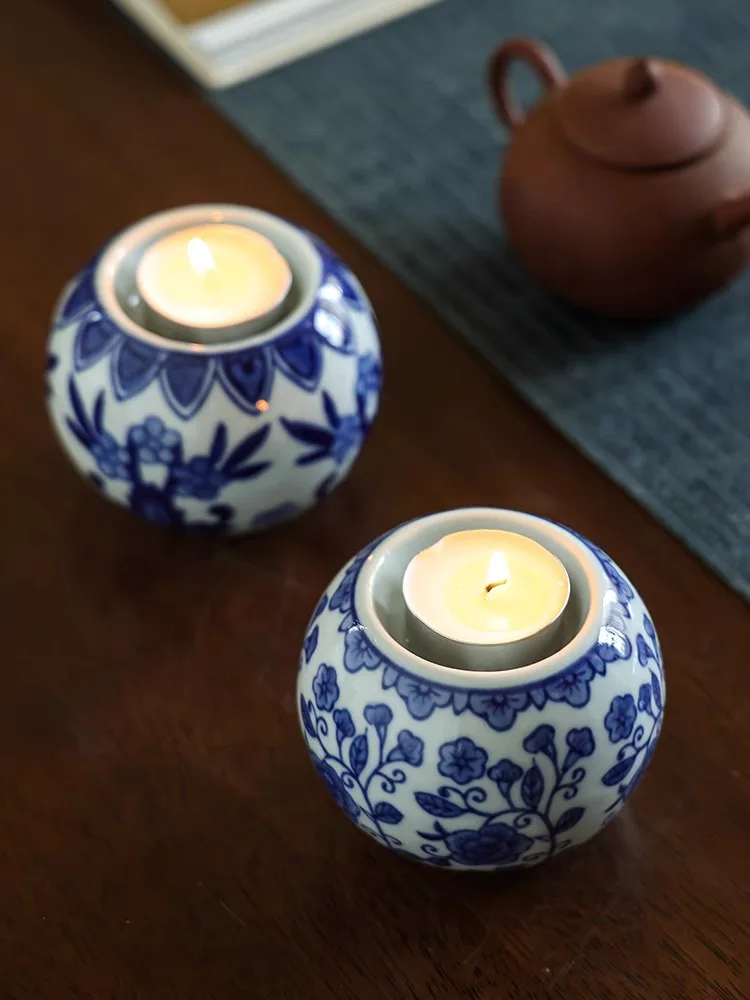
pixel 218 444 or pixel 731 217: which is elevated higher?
pixel 218 444

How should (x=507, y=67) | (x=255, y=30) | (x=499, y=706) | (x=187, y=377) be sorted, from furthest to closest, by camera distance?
(x=255, y=30), (x=507, y=67), (x=187, y=377), (x=499, y=706)

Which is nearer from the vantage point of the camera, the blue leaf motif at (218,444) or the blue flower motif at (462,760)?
the blue flower motif at (462,760)

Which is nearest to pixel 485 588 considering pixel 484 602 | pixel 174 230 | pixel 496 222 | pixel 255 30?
pixel 484 602

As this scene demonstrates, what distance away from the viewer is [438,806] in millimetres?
400

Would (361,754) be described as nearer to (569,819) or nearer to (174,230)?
(569,819)

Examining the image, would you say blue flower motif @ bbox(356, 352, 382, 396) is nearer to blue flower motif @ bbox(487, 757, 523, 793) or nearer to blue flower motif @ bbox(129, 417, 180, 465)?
blue flower motif @ bbox(129, 417, 180, 465)

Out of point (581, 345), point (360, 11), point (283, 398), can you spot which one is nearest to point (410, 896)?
point (283, 398)

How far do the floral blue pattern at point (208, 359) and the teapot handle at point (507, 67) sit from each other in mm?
240

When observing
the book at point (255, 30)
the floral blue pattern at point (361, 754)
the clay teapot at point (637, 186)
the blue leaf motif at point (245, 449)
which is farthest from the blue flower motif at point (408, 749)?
the book at point (255, 30)

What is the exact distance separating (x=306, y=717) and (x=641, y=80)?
357 mm

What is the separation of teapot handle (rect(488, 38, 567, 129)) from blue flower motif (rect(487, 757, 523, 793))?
0.41 m

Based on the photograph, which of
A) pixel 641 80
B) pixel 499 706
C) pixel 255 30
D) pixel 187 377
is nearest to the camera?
pixel 499 706

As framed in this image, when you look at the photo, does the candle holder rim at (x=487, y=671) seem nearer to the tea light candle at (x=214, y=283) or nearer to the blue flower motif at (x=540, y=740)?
the blue flower motif at (x=540, y=740)

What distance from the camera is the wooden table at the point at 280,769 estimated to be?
1.47 feet
